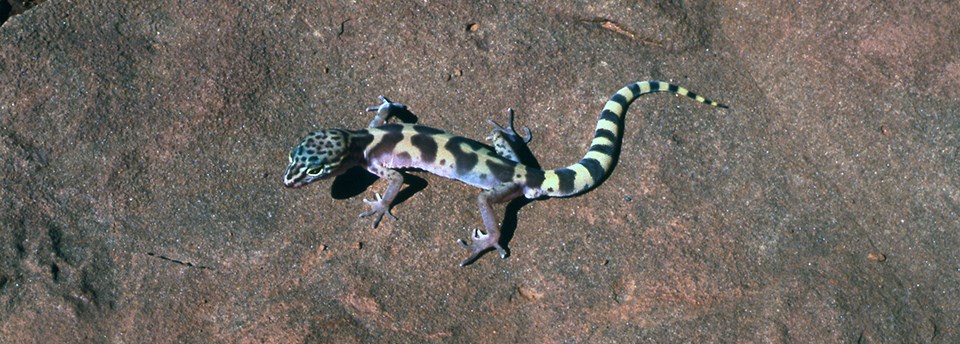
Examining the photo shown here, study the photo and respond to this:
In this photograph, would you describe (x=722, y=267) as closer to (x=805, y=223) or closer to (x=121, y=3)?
(x=805, y=223)

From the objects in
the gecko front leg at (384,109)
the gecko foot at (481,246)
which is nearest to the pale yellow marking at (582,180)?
the gecko foot at (481,246)

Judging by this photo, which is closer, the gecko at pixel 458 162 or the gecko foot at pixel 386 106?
the gecko at pixel 458 162

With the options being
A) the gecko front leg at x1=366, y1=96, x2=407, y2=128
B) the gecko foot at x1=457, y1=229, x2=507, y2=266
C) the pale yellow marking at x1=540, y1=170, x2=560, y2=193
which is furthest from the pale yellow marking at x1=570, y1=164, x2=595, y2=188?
the gecko front leg at x1=366, y1=96, x2=407, y2=128

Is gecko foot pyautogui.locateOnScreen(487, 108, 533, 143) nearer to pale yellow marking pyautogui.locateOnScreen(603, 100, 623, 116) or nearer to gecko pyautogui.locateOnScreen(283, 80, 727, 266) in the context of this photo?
gecko pyautogui.locateOnScreen(283, 80, 727, 266)

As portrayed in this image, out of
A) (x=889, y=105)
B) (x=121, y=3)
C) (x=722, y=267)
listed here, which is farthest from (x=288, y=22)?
(x=889, y=105)

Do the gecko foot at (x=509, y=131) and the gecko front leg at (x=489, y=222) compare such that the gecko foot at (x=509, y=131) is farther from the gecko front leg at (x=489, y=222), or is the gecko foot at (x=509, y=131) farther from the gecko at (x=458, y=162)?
the gecko front leg at (x=489, y=222)

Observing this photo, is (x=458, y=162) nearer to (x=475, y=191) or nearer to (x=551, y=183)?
(x=475, y=191)
